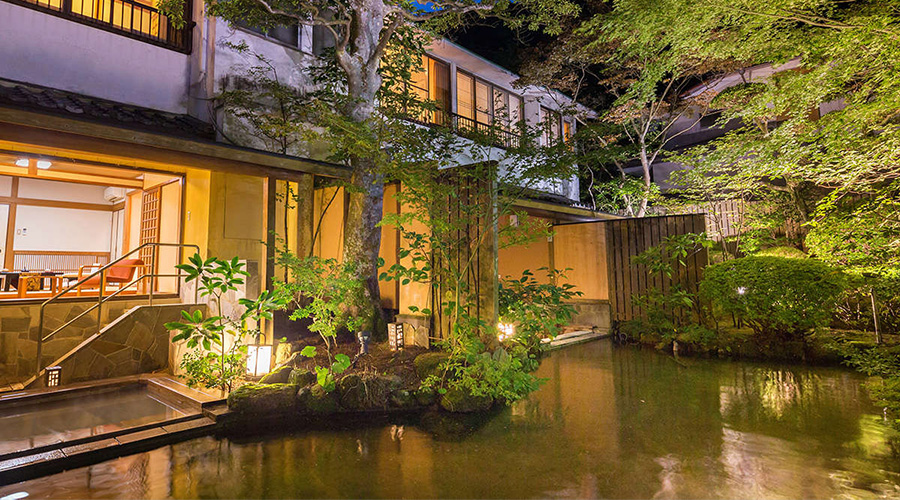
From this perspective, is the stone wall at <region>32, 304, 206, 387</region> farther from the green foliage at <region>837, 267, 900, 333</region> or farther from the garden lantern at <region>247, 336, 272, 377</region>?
the green foliage at <region>837, 267, 900, 333</region>

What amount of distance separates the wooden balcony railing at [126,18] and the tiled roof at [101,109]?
4.40 ft

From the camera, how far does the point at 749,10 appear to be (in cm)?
602

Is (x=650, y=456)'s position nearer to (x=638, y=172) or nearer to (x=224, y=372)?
(x=224, y=372)

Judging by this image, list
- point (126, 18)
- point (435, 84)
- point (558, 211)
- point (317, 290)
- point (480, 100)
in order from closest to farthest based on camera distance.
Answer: point (317, 290) → point (126, 18) → point (558, 211) → point (435, 84) → point (480, 100)

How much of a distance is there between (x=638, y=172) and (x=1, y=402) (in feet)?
64.1

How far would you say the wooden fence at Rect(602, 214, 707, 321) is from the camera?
8930mm

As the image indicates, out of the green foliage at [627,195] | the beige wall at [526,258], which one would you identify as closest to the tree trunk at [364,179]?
the beige wall at [526,258]

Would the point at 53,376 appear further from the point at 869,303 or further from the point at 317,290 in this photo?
the point at 869,303

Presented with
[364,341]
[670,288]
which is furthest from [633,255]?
[364,341]

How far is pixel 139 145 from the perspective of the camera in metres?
5.11

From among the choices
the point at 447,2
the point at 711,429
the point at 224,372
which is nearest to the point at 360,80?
the point at 447,2

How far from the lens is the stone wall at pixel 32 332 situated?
576 cm

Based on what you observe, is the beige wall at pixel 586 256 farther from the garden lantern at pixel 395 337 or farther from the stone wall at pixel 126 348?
the stone wall at pixel 126 348

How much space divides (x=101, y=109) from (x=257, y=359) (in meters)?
4.84
